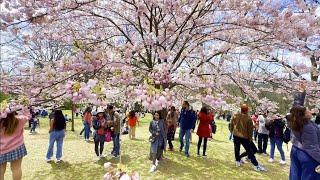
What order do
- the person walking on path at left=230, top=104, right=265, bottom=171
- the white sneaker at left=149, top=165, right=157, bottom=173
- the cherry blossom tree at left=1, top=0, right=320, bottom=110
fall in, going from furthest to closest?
the person walking on path at left=230, top=104, right=265, bottom=171 < the white sneaker at left=149, top=165, right=157, bottom=173 < the cherry blossom tree at left=1, top=0, right=320, bottom=110

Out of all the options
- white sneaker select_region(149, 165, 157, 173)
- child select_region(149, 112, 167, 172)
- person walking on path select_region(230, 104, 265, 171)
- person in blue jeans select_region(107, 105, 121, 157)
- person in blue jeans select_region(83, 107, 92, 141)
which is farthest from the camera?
person in blue jeans select_region(83, 107, 92, 141)

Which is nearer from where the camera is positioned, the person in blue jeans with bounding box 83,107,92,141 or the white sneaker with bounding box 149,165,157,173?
the white sneaker with bounding box 149,165,157,173

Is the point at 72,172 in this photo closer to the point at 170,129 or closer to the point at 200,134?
the point at 200,134

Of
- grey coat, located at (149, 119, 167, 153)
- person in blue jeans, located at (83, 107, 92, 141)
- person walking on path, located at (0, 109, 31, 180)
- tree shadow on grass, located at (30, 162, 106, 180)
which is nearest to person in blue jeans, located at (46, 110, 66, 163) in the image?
tree shadow on grass, located at (30, 162, 106, 180)

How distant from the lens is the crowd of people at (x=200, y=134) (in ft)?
17.4

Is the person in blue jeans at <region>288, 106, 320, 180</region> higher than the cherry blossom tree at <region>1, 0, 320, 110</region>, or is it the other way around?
the cherry blossom tree at <region>1, 0, 320, 110</region>

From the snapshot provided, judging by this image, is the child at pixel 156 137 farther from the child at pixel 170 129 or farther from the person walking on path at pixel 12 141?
the person walking on path at pixel 12 141

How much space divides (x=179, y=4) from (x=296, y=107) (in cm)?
303

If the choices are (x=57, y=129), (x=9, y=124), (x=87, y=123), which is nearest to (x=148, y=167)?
(x=57, y=129)

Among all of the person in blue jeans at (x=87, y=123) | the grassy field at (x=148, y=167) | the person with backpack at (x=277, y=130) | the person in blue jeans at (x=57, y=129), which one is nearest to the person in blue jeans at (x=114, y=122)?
the grassy field at (x=148, y=167)

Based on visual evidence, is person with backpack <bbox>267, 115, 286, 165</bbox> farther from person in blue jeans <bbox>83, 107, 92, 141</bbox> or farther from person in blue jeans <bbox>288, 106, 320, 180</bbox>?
person in blue jeans <bbox>83, 107, 92, 141</bbox>

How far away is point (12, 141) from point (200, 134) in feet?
17.3

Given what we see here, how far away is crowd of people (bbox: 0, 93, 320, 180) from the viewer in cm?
530

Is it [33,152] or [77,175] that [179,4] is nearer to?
[77,175]
